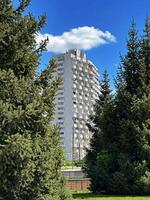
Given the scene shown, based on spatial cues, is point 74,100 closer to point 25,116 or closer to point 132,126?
point 132,126

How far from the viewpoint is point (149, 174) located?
86.7 ft

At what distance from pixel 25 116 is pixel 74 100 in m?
136

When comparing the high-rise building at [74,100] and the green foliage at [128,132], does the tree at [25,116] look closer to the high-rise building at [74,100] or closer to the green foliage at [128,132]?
Answer: the green foliage at [128,132]

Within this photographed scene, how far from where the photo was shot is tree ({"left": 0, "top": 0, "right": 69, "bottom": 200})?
613 inches

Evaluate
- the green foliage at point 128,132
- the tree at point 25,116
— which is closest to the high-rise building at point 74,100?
the green foliage at point 128,132

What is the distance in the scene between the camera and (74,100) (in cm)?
15212

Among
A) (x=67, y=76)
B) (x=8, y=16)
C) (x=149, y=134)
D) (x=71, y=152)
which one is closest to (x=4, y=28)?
(x=8, y=16)

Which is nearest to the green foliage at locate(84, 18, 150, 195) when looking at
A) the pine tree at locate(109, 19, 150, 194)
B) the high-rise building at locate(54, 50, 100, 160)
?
the pine tree at locate(109, 19, 150, 194)

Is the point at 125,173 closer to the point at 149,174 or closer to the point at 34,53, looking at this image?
the point at 149,174

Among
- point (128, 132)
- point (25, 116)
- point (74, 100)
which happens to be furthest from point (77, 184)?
point (74, 100)

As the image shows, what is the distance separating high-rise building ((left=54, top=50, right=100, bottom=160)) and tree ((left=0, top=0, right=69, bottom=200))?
120 m

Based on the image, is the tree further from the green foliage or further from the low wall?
the low wall

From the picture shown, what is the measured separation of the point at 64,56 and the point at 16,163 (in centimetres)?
13920

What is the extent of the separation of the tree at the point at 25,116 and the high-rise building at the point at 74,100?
392 ft
